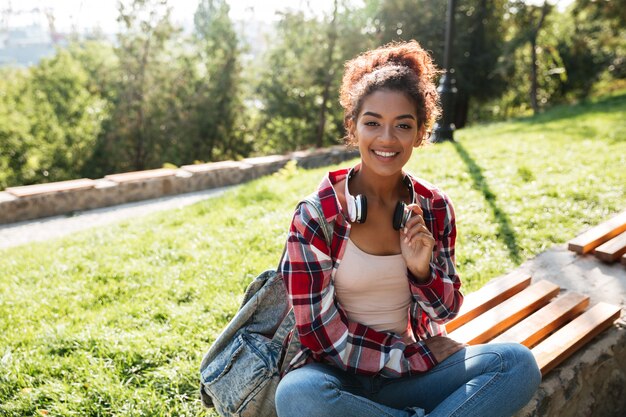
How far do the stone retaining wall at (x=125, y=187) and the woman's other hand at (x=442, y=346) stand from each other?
360 centimetres

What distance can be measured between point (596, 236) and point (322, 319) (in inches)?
106

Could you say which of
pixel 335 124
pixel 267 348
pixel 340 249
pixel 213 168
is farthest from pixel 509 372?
pixel 335 124

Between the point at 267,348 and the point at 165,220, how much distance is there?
356 centimetres

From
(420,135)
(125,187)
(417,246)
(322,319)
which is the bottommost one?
(125,187)

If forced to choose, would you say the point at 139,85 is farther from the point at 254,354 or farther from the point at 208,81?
the point at 254,354

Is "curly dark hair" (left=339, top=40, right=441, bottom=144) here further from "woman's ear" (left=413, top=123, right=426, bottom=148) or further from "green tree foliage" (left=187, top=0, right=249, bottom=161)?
"green tree foliage" (left=187, top=0, right=249, bottom=161)

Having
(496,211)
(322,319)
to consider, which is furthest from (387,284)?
(496,211)

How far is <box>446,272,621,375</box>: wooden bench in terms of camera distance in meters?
2.54

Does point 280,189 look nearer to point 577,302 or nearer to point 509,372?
point 577,302

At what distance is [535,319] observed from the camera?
276 cm

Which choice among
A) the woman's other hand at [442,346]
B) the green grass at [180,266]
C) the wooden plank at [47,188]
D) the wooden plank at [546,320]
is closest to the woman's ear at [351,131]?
the woman's other hand at [442,346]

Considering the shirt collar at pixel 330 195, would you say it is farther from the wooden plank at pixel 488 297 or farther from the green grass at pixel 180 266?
the green grass at pixel 180 266

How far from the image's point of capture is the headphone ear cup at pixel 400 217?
2.12 m

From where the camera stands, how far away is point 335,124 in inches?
541
